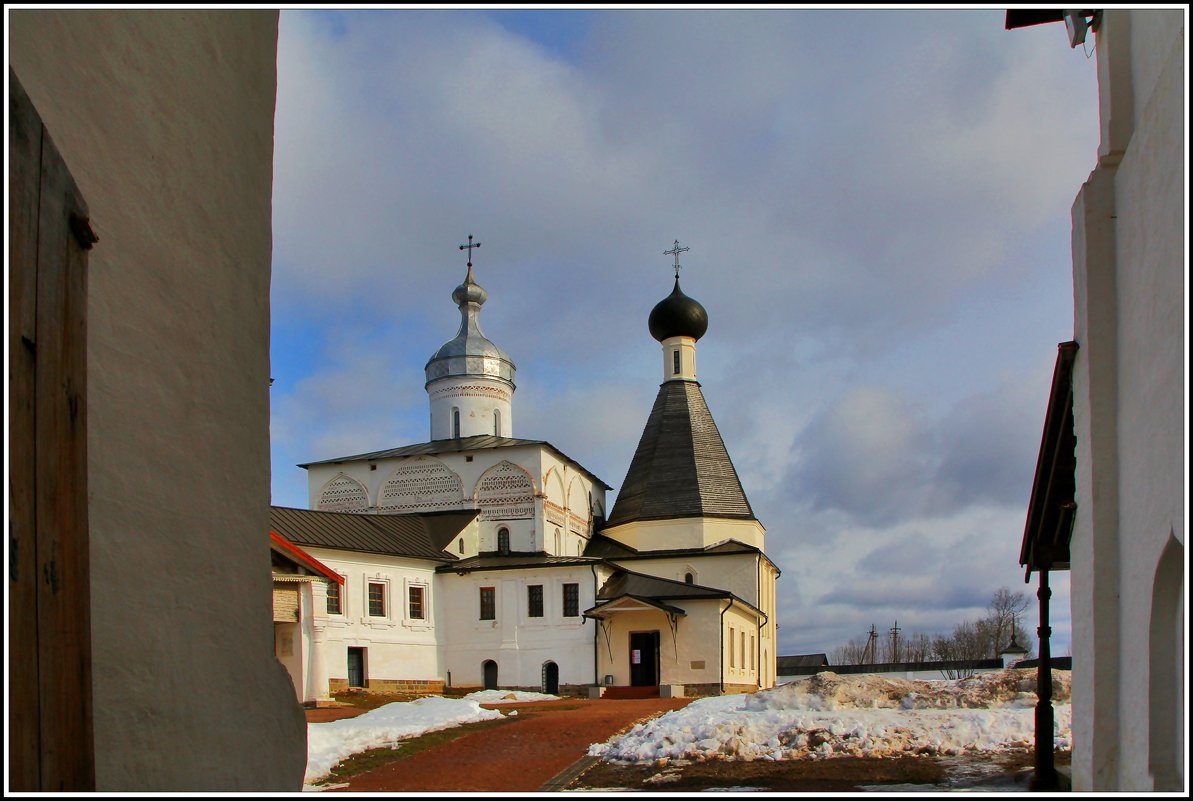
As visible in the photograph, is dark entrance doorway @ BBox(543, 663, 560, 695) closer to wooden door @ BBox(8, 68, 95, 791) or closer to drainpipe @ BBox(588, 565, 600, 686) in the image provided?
drainpipe @ BBox(588, 565, 600, 686)

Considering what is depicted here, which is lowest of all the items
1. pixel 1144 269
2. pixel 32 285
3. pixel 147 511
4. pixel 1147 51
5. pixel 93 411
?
pixel 147 511

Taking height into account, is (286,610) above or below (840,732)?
above

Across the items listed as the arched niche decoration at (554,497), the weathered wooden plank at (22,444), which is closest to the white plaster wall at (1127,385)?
the weathered wooden plank at (22,444)

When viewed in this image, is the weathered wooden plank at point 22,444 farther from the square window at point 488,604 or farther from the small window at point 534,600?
the square window at point 488,604

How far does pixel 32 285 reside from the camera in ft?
11.8

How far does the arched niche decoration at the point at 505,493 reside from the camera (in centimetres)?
4181

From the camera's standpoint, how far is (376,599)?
36.8 meters

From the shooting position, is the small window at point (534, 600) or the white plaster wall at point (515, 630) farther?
the small window at point (534, 600)

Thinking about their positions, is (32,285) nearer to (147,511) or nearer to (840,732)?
(147,511)

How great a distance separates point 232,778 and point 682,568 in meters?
37.6

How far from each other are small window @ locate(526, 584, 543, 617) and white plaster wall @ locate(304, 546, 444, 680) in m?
3.12

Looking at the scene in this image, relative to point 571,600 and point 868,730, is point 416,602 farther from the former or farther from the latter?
point 868,730

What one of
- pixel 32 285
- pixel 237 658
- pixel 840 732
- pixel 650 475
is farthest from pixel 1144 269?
pixel 650 475

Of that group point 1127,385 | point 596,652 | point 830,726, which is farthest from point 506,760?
point 596,652
